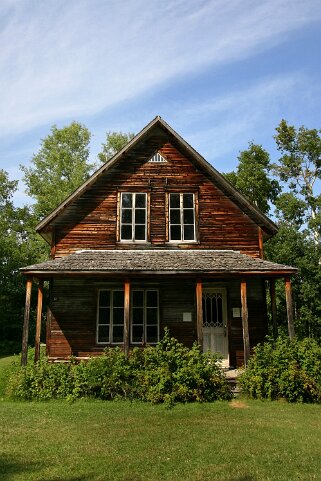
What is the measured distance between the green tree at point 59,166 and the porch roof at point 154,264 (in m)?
23.4

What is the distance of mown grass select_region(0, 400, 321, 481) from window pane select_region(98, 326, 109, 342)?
4216 millimetres

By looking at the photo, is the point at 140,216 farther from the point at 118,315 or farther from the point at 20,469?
the point at 20,469

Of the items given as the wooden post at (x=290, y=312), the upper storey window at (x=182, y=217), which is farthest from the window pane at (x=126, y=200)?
the wooden post at (x=290, y=312)

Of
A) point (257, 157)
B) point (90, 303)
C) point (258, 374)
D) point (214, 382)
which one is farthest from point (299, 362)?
point (257, 157)

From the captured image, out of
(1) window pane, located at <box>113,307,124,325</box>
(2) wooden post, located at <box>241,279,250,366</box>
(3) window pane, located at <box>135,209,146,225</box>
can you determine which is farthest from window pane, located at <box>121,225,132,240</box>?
(2) wooden post, located at <box>241,279,250,366</box>

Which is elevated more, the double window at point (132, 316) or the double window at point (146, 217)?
the double window at point (146, 217)

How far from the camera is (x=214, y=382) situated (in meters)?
11.3

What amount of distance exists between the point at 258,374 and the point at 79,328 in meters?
6.56

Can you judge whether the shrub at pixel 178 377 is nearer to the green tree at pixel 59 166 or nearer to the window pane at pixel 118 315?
the window pane at pixel 118 315

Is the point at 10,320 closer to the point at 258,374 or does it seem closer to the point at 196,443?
the point at 258,374

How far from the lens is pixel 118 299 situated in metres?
15.5

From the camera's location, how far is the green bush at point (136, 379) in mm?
11055

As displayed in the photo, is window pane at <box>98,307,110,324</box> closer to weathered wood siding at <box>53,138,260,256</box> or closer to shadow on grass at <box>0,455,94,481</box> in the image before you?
weathered wood siding at <box>53,138,260,256</box>

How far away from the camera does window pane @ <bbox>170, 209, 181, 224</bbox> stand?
16.2 m
